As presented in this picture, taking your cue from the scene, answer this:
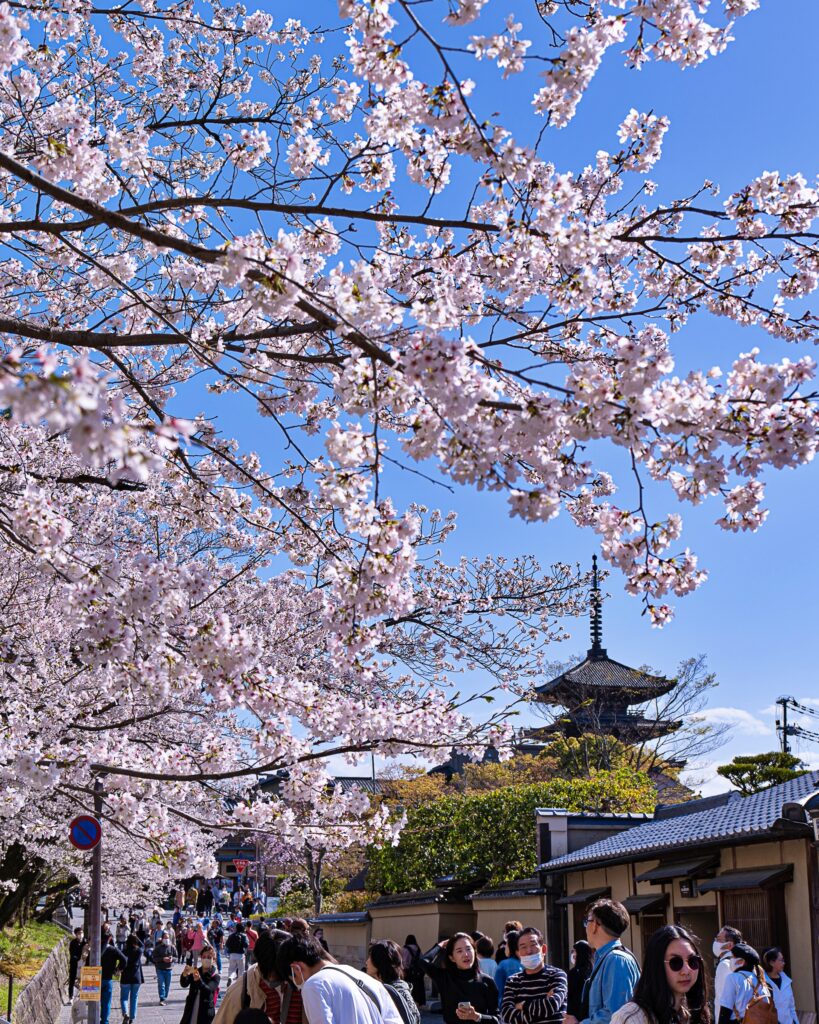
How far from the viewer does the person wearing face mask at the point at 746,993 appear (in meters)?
7.09

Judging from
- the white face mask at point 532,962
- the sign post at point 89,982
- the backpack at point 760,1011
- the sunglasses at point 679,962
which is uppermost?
the sunglasses at point 679,962

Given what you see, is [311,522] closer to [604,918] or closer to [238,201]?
[238,201]

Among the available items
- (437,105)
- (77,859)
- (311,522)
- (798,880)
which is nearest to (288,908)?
(77,859)

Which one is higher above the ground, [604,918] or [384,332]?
[384,332]

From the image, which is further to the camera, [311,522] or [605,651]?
[605,651]

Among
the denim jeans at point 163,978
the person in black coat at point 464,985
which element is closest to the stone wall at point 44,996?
the denim jeans at point 163,978

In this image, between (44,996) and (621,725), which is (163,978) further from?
(621,725)

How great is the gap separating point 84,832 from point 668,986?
360 inches

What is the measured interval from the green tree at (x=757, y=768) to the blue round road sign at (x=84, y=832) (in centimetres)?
2395

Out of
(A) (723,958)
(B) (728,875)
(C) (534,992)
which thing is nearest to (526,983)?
(C) (534,992)

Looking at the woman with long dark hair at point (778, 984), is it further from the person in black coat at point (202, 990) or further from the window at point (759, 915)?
the person in black coat at point (202, 990)

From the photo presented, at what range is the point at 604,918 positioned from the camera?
6.02m

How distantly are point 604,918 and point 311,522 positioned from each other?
2.93m

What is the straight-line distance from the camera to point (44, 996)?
17797 mm
